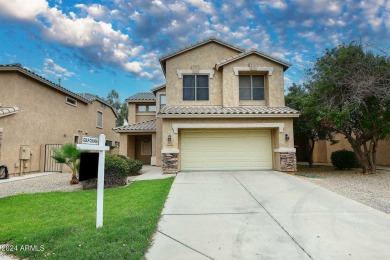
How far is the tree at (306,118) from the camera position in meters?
12.9

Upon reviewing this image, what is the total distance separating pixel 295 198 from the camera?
710 cm

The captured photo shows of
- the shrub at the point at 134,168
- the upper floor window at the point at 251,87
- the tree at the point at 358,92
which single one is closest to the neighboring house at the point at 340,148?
the tree at the point at 358,92

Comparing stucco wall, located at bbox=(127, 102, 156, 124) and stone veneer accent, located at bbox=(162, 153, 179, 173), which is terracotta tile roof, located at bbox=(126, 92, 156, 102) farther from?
stone veneer accent, located at bbox=(162, 153, 179, 173)

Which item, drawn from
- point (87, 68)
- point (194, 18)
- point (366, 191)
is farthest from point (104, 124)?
point (366, 191)

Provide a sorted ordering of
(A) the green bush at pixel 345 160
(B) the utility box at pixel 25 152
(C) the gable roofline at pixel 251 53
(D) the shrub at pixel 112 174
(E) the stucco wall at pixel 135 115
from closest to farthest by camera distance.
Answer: (D) the shrub at pixel 112 174 → (B) the utility box at pixel 25 152 → (C) the gable roofline at pixel 251 53 → (A) the green bush at pixel 345 160 → (E) the stucco wall at pixel 135 115

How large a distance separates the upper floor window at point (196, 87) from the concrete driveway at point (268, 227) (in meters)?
7.67

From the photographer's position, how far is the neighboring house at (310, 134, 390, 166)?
1702cm

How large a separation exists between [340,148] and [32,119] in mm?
23729

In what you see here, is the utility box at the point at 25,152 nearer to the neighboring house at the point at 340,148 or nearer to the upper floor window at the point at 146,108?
the upper floor window at the point at 146,108

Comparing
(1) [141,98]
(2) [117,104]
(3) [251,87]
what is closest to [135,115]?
(1) [141,98]

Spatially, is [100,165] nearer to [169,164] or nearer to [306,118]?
[169,164]

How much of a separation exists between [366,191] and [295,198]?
356cm

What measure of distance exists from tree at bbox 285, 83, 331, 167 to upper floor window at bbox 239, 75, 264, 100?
2476mm

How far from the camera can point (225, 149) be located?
13.1 metres
